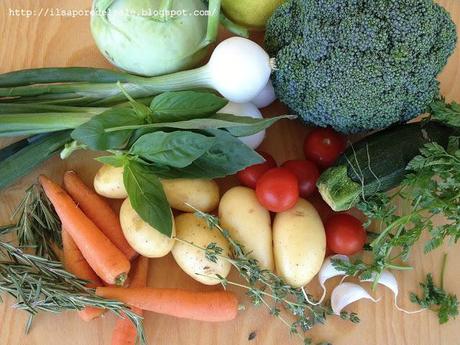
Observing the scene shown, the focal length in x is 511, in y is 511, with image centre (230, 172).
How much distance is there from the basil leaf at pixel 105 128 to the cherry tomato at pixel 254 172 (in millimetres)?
224

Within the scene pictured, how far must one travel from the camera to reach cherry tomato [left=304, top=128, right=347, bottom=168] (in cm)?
99

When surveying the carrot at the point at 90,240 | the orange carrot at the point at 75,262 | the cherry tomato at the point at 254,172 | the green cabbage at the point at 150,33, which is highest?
the green cabbage at the point at 150,33

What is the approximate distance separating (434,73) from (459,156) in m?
0.16

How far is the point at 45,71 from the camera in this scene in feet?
3.10

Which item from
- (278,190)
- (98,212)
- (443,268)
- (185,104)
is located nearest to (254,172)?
(278,190)

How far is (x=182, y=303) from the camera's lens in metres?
0.92

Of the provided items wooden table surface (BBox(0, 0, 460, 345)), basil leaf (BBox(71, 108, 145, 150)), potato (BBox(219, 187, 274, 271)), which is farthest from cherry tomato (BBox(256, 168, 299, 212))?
basil leaf (BBox(71, 108, 145, 150))

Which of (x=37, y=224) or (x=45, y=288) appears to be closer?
(x=45, y=288)

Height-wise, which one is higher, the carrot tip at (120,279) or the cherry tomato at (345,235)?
the cherry tomato at (345,235)

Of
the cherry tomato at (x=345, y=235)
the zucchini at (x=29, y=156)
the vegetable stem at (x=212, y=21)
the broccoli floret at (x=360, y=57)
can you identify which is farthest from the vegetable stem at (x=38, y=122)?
the cherry tomato at (x=345, y=235)

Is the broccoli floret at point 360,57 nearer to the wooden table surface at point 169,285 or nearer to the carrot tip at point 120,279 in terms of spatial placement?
the wooden table surface at point 169,285

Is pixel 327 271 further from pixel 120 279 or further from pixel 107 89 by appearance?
pixel 107 89

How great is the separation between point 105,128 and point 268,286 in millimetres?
398

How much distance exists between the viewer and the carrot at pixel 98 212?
0.98m
